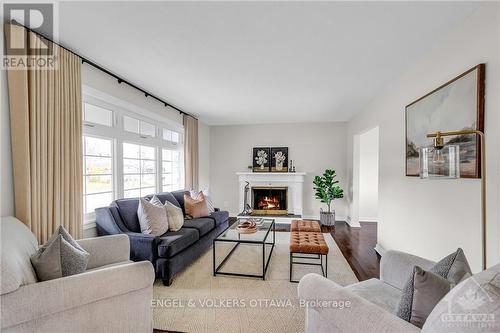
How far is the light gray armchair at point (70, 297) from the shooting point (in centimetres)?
123

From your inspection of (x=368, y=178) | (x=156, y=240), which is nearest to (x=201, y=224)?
(x=156, y=240)

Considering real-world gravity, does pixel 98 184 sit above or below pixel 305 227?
above

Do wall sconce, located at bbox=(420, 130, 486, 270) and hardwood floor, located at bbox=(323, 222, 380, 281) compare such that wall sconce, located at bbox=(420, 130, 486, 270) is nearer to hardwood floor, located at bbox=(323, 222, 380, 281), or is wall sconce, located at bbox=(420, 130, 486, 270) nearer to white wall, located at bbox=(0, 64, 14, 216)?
hardwood floor, located at bbox=(323, 222, 380, 281)

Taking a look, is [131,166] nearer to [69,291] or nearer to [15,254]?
[15,254]

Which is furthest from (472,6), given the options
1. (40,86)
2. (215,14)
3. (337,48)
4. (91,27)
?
(40,86)

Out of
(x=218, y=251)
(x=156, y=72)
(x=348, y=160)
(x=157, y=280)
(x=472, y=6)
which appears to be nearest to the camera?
(x=472, y=6)

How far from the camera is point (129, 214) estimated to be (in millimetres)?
2852

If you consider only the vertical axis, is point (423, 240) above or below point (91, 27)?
below

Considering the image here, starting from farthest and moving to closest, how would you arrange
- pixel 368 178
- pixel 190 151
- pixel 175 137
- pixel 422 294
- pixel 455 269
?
pixel 368 178
pixel 190 151
pixel 175 137
pixel 455 269
pixel 422 294

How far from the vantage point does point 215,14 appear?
1.79 metres

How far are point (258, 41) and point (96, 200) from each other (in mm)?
2774

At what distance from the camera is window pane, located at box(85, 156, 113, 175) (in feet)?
9.34

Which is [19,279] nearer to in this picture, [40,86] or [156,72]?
[40,86]

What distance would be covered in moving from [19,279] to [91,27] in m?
1.98
